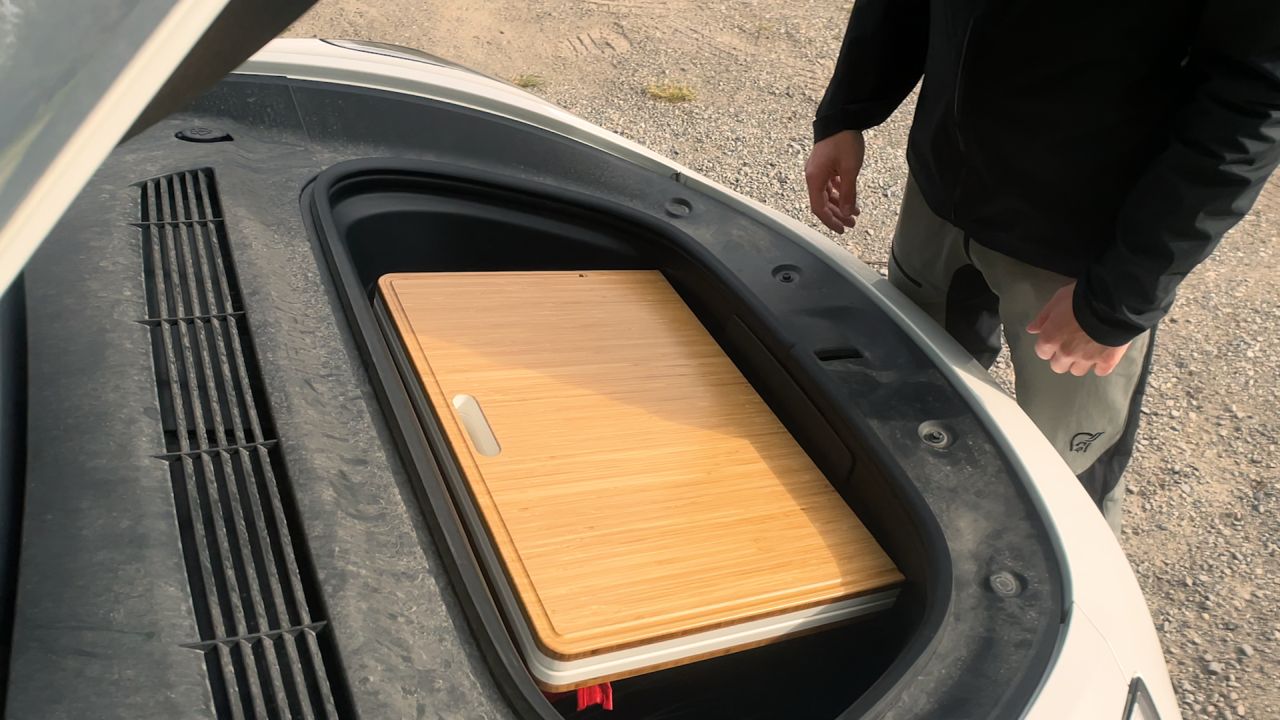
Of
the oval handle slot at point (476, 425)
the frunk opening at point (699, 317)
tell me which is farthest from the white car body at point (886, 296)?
the oval handle slot at point (476, 425)

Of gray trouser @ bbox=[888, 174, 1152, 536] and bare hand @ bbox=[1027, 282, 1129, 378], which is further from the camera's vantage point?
gray trouser @ bbox=[888, 174, 1152, 536]

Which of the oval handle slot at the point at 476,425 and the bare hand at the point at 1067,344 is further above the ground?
the oval handle slot at the point at 476,425

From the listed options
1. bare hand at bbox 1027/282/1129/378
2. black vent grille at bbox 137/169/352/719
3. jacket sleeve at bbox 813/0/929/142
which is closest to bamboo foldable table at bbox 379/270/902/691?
black vent grille at bbox 137/169/352/719

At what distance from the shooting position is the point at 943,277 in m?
1.47

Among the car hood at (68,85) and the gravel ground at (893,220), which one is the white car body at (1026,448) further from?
the car hood at (68,85)

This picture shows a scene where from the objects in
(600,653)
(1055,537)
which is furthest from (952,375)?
→ (600,653)

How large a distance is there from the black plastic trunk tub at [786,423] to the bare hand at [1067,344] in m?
0.15

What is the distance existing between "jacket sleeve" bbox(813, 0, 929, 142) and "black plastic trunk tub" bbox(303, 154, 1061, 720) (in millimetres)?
275

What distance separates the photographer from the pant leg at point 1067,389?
1.27 metres

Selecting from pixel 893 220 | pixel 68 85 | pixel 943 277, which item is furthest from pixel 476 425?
pixel 893 220

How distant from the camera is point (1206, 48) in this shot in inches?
38.9

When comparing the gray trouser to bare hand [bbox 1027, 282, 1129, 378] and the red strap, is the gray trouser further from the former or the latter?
the red strap

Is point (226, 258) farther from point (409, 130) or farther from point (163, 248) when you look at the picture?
point (409, 130)

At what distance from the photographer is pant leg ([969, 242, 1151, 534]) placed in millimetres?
1271
